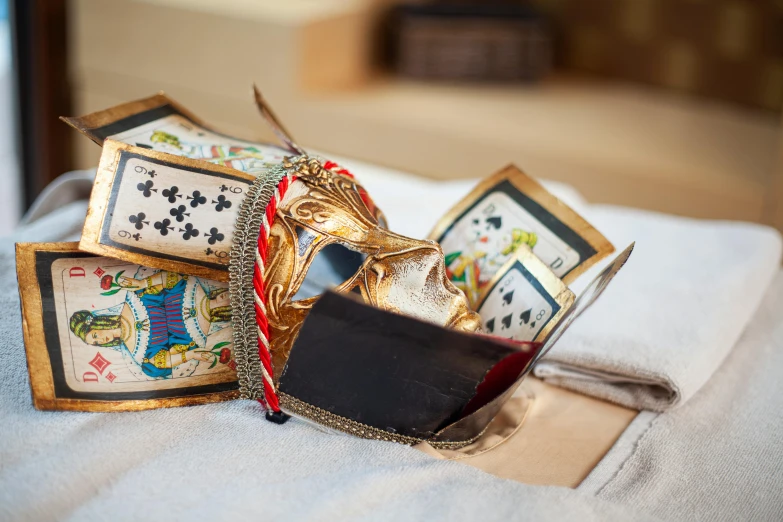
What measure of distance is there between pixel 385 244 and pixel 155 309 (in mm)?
Answer: 222

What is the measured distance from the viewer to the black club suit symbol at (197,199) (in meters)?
0.73

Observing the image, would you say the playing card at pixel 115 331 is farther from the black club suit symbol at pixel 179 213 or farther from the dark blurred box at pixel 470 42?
the dark blurred box at pixel 470 42

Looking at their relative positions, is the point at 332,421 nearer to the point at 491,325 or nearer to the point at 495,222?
the point at 491,325

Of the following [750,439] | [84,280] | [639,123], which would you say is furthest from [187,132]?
[639,123]

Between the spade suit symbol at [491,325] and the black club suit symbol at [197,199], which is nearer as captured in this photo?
the black club suit symbol at [197,199]

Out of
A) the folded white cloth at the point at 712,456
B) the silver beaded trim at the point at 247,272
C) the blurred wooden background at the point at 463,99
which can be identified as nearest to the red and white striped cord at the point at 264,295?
the silver beaded trim at the point at 247,272

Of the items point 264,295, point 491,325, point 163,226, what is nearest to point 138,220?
point 163,226

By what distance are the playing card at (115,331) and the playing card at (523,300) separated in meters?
0.27

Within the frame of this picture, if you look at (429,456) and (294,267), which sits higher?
(294,267)

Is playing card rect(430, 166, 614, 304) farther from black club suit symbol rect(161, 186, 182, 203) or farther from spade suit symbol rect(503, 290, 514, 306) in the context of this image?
black club suit symbol rect(161, 186, 182, 203)

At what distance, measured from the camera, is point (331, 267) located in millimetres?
862

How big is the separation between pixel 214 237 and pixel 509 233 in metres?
0.34

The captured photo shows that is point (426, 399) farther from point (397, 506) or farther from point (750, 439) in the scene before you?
point (750, 439)

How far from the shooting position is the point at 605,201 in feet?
6.34
